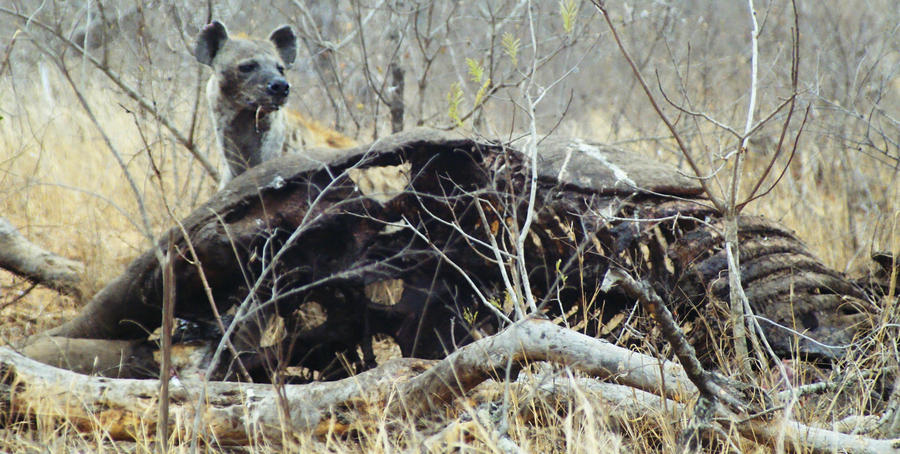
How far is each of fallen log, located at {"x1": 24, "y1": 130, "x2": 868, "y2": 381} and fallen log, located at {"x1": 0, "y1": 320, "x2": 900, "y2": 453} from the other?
1.42 feet

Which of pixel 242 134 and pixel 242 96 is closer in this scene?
pixel 242 96

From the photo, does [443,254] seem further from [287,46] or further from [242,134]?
[287,46]

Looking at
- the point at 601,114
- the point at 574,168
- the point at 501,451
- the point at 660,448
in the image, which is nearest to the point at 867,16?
Result: the point at 601,114

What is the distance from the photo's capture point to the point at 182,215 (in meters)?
4.94

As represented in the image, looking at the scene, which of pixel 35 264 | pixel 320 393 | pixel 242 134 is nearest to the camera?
pixel 320 393

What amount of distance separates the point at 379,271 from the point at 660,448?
1.41 metres

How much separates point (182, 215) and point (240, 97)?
1017mm

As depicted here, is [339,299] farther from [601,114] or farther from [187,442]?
[601,114]

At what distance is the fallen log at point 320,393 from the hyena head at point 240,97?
2093 mm

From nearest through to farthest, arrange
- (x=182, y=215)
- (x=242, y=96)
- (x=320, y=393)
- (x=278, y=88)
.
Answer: (x=320, y=393) < (x=278, y=88) < (x=242, y=96) < (x=182, y=215)

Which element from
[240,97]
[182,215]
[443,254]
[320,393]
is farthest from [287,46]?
[320,393]

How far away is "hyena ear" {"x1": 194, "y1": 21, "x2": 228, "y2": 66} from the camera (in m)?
4.45

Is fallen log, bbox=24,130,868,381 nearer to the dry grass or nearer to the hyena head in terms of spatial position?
the dry grass

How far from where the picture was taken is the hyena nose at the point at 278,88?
4.21m
